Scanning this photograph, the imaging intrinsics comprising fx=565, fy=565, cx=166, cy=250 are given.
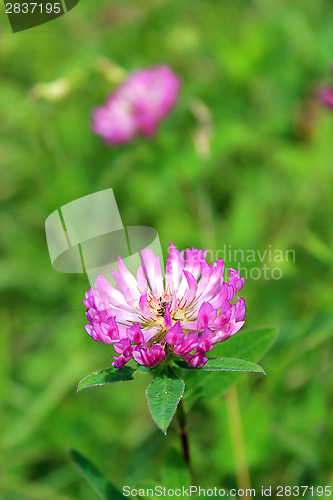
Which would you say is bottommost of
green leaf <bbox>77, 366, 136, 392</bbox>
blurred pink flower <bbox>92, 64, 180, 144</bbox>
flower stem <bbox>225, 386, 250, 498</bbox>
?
flower stem <bbox>225, 386, 250, 498</bbox>

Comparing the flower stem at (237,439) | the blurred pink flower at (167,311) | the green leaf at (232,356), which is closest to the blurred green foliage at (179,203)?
the flower stem at (237,439)

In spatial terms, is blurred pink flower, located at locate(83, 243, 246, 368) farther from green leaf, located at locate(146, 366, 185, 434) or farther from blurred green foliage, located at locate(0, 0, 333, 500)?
blurred green foliage, located at locate(0, 0, 333, 500)

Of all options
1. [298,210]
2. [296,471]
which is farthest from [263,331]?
[298,210]

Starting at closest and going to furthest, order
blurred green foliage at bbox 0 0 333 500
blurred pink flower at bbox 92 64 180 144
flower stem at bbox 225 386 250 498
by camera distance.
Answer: flower stem at bbox 225 386 250 498, blurred green foliage at bbox 0 0 333 500, blurred pink flower at bbox 92 64 180 144

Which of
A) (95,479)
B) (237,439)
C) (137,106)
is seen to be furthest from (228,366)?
(137,106)

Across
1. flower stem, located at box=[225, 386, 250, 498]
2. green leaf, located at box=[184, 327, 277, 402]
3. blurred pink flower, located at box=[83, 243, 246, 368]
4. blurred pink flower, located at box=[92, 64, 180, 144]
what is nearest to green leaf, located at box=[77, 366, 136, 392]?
blurred pink flower, located at box=[83, 243, 246, 368]

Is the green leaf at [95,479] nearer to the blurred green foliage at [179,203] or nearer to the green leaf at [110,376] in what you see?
the green leaf at [110,376]
